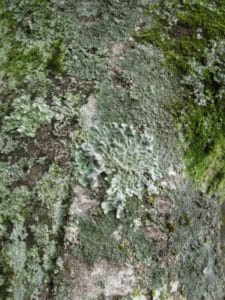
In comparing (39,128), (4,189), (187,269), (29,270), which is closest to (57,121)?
(39,128)

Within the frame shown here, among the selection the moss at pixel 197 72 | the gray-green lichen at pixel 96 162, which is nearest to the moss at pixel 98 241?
the gray-green lichen at pixel 96 162

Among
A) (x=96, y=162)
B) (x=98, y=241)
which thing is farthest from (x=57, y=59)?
(x=98, y=241)

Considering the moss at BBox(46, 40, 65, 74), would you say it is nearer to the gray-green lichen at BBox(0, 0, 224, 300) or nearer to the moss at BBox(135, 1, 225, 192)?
the gray-green lichen at BBox(0, 0, 224, 300)

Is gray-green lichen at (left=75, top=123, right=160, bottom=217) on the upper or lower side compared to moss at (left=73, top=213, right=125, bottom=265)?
upper

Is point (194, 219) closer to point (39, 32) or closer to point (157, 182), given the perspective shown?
point (157, 182)

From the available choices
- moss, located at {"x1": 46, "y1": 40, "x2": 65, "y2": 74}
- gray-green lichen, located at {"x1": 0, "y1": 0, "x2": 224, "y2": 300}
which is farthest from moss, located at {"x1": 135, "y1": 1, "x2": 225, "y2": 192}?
moss, located at {"x1": 46, "y1": 40, "x2": 65, "y2": 74}

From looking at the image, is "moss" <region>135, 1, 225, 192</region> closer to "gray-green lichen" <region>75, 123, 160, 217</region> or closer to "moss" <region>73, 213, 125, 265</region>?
"gray-green lichen" <region>75, 123, 160, 217</region>

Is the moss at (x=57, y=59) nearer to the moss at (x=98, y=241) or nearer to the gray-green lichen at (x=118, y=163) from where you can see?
the gray-green lichen at (x=118, y=163)

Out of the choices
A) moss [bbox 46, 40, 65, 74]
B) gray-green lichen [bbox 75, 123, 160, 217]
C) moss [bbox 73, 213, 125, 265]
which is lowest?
moss [bbox 73, 213, 125, 265]

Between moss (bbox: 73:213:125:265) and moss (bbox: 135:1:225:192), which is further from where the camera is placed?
moss (bbox: 135:1:225:192)

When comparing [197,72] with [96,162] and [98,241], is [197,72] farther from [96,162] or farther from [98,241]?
[98,241]

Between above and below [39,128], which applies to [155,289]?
below
